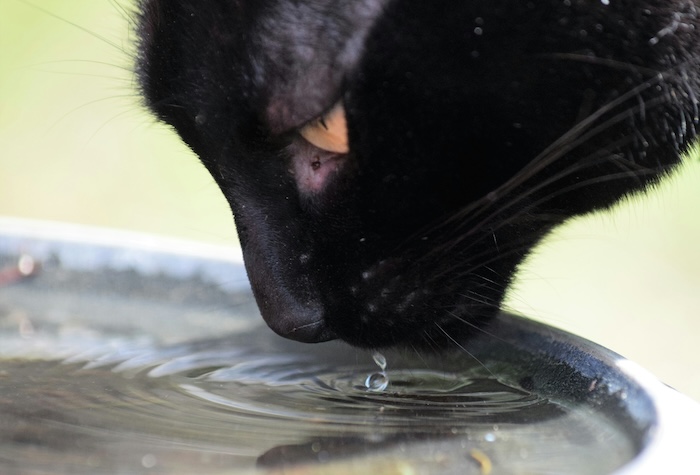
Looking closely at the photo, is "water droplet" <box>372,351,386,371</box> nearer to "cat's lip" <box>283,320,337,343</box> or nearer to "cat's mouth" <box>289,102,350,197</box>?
"cat's lip" <box>283,320,337,343</box>

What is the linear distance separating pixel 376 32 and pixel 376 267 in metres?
0.23

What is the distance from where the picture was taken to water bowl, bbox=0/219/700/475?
700 mm

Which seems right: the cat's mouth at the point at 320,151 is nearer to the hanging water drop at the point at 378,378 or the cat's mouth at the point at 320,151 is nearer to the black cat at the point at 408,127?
the black cat at the point at 408,127

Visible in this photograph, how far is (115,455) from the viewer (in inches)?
27.2

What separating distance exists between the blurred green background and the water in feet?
3.69

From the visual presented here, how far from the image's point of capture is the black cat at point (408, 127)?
91 cm

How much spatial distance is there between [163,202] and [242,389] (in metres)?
2.38

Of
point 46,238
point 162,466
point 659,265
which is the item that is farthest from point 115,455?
point 659,265

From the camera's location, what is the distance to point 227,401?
0.89 m

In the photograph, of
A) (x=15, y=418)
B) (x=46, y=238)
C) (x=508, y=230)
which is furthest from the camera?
(x=46, y=238)

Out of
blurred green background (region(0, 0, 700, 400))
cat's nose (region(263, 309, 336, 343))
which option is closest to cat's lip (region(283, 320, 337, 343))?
cat's nose (region(263, 309, 336, 343))

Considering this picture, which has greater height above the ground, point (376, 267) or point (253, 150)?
point (253, 150)

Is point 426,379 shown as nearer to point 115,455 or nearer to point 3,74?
point 115,455

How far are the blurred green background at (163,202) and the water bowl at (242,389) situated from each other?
1.08 metres
